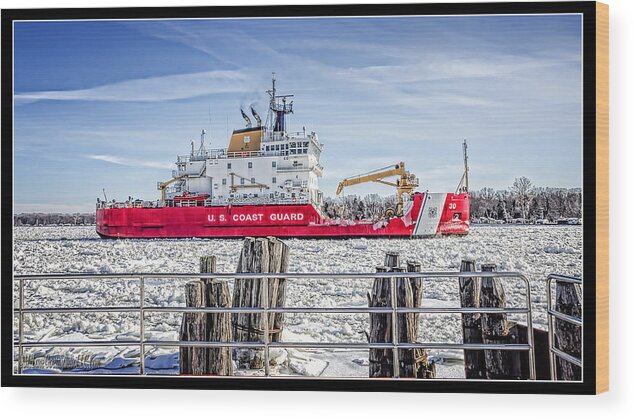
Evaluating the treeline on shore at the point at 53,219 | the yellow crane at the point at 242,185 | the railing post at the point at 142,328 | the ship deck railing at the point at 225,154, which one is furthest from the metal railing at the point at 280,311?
the ship deck railing at the point at 225,154

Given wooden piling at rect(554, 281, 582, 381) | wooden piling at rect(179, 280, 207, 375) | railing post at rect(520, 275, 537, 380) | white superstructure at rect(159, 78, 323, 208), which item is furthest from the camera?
white superstructure at rect(159, 78, 323, 208)

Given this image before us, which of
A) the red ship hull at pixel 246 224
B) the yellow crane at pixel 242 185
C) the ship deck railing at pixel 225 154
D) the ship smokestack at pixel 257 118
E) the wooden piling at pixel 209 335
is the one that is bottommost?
the wooden piling at pixel 209 335

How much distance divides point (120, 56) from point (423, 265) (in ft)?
6.75

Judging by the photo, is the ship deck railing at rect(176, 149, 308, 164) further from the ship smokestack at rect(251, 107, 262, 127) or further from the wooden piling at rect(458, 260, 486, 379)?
the wooden piling at rect(458, 260, 486, 379)

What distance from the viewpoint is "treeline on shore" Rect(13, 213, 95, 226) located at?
421 cm

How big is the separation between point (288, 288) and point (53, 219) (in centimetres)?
136

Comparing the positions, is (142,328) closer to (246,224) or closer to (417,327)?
(246,224)

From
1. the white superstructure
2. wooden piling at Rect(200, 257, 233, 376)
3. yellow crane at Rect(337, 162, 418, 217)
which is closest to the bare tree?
yellow crane at Rect(337, 162, 418, 217)

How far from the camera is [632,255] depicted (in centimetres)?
386

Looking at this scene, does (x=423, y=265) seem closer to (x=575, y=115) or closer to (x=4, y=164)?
(x=575, y=115)

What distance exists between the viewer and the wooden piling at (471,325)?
13.4ft

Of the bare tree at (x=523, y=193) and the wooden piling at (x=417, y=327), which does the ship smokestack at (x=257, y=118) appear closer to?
the wooden piling at (x=417, y=327)

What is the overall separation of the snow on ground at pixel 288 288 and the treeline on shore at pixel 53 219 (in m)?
0.03

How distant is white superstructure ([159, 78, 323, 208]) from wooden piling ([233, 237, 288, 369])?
0.28 meters
